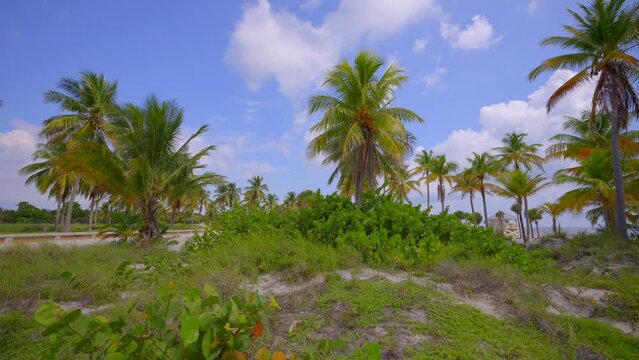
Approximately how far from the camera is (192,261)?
6172mm

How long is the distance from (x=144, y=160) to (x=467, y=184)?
98.6 feet

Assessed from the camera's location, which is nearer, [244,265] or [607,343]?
[607,343]

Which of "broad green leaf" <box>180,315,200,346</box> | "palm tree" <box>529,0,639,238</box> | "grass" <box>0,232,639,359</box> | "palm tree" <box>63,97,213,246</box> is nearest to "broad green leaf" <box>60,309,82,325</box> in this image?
"broad green leaf" <box>180,315,200,346</box>

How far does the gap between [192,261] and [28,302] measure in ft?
7.53

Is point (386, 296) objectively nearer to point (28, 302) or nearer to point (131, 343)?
point (131, 343)

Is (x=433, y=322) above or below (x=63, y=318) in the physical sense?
below

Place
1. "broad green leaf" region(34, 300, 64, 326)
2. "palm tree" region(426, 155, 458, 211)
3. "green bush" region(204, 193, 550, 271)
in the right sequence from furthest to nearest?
"palm tree" region(426, 155, 458, 211) → "green bush" region(204, 193, 550, 271) → "broad green leaf" region(34, 300, 64, 326)

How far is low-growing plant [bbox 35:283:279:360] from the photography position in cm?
110

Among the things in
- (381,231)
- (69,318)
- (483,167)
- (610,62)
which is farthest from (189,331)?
(483,167)

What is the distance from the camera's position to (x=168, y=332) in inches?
51.6

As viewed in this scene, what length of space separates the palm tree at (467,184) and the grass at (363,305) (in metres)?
26.4

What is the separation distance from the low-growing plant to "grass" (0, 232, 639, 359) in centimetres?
191

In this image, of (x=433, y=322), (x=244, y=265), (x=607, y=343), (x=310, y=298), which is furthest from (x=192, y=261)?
(x=607, y=343)

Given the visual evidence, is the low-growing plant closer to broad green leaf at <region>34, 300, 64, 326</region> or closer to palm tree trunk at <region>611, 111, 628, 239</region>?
broad green leaf at <region>34, 300, 64, 326</region>
